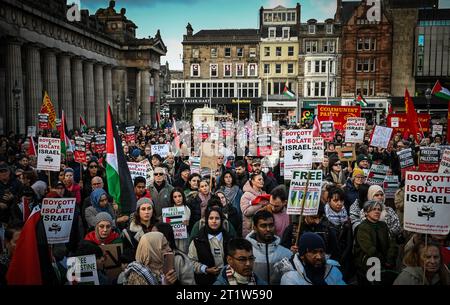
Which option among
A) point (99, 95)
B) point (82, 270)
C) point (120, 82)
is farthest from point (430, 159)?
point (120, 82)

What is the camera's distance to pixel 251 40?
71000 millimetres

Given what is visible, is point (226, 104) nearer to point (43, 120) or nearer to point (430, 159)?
point (43, 120)

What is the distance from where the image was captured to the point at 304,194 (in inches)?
268

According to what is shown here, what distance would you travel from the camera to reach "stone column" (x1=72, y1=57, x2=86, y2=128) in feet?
149

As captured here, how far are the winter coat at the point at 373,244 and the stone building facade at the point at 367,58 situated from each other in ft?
197

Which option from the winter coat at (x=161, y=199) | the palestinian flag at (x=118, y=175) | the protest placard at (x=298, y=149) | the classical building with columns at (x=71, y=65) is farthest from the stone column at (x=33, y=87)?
the protest placard at (x=298, y=149)

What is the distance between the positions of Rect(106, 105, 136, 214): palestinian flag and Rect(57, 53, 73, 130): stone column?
3542 cm

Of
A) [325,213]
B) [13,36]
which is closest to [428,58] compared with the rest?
[13,36]

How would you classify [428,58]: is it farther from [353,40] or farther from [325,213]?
[325,213]

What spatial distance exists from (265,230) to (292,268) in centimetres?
69

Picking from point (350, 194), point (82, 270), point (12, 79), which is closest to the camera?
point (82, 270)

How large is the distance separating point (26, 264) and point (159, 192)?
15.5 feet

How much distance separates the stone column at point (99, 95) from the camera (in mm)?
52969

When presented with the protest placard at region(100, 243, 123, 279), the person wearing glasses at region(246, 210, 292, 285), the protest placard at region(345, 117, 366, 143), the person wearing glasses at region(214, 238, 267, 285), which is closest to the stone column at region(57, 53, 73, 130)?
the protest placard at region(345, 117, 366, 143)
